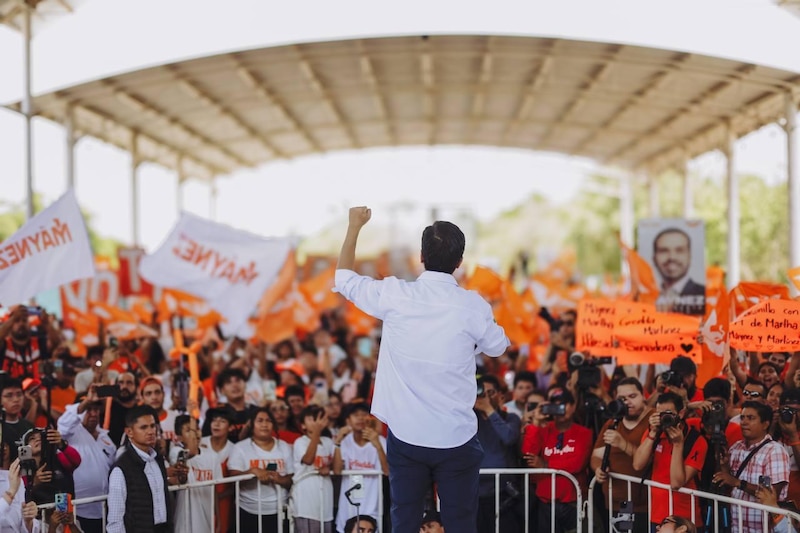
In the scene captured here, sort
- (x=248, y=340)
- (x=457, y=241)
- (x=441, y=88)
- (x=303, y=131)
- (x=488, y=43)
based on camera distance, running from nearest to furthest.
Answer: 1. (x=457, y=241)
2. (x=248, y=340)
3. (x=488, y=43)
4. (x=441, y=88)
5. (x=303, y=131)

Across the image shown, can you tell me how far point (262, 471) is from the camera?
7.75 metres

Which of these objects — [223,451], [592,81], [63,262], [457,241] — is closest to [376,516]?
[223,451]

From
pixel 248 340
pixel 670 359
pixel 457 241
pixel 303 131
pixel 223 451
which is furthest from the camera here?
pixel 303 131

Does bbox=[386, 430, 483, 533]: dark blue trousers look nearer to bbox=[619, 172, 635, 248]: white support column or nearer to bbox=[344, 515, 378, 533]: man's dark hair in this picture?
bbox=[344, 515, 378, 533]: man's dark hair

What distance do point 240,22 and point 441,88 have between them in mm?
7085

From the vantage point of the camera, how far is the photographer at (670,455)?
689cm

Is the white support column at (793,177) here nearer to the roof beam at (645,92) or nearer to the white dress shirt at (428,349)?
the roof beam at (645,92)

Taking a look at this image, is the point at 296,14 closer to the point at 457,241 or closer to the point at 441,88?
the point at 441,88

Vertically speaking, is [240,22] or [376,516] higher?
[240,22]

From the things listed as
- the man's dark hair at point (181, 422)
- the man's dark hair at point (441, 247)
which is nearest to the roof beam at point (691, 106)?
the man's dark hair at point (181, 422)

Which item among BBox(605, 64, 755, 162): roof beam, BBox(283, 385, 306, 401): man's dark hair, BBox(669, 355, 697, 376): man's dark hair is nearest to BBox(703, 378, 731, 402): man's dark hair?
BBox(669, 355, 697, 376): man's dark hair

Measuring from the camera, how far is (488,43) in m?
18.9

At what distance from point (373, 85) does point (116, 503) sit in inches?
666

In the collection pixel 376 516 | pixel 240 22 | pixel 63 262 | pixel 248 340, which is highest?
pixel 240 22
